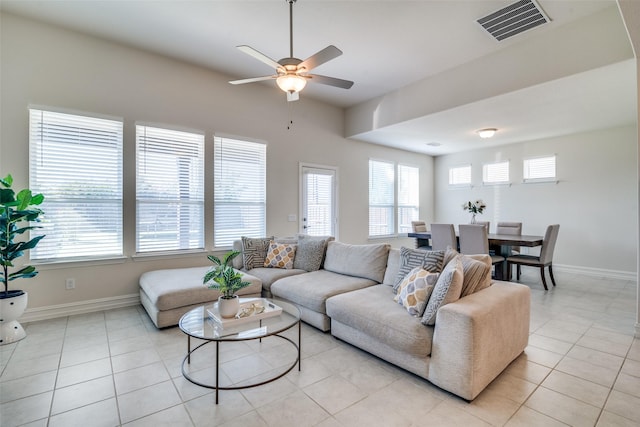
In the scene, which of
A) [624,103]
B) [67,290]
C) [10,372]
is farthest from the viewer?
[624,103]

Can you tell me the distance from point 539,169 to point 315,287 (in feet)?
19.2

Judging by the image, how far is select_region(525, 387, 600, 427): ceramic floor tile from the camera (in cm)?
178

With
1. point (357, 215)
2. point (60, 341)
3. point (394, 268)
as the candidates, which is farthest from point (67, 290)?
point (357, 215)

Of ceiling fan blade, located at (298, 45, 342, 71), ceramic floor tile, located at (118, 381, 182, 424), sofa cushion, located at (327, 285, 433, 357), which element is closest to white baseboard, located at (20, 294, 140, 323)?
ceramic floor tile, located at (118, 381, 182, 424)

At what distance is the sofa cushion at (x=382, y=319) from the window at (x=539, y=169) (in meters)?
5.29

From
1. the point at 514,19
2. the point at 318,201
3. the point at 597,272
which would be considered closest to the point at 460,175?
the point at 597,272

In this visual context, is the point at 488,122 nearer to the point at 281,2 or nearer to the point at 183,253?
the point at 281,2

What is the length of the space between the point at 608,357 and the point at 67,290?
543 centimetres

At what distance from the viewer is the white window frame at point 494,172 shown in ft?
22.2

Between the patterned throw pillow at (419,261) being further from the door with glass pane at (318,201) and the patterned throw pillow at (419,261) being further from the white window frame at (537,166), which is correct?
the white window frame at (537,166)

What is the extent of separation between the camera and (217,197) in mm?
4504

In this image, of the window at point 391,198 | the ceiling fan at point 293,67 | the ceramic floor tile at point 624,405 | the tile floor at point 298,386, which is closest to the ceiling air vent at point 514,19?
the ceiling fan at point 293,67

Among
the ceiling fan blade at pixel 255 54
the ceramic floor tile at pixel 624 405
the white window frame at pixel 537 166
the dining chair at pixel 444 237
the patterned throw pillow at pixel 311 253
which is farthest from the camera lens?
the white window frame at pixel 537 166

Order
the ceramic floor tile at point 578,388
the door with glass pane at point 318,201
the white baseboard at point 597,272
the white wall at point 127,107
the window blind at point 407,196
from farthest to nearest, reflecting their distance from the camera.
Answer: the window blind at point 407,196 < the door with glass pane at point 318,201 < the white baseboard at point 597,272 < the white wall at point 127,107 < the ceramic floor tile at point 578,388
